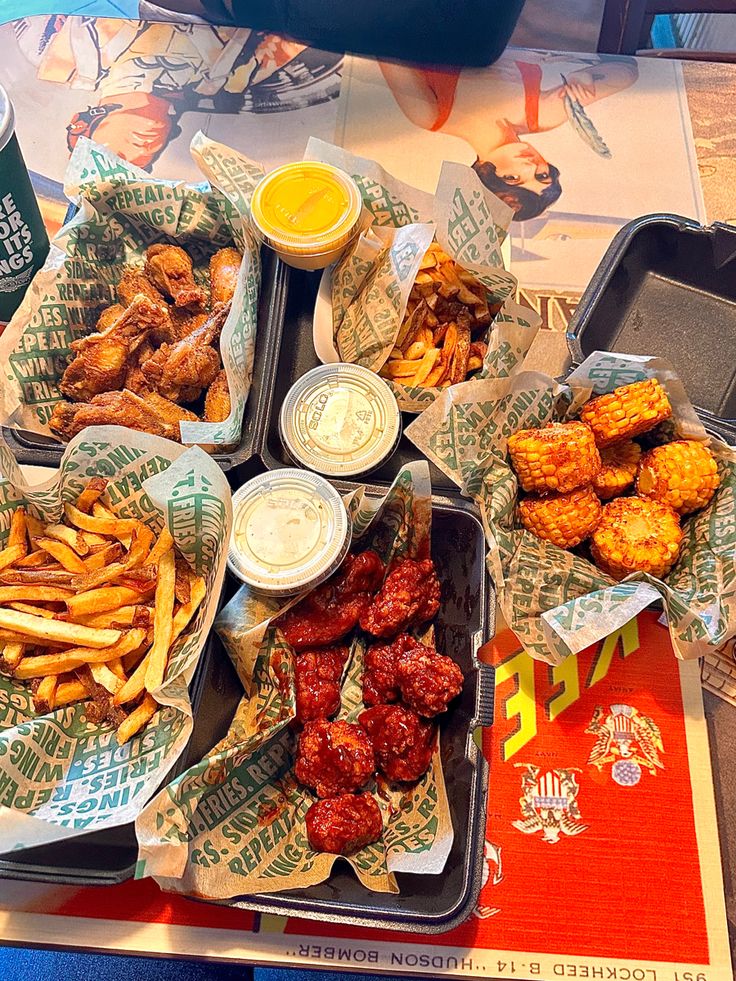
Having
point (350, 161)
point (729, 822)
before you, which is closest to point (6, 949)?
point (729, 822)

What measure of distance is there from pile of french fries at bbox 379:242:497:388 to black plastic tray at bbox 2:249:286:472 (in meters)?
0.32

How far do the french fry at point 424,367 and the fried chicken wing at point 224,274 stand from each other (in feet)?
1.76

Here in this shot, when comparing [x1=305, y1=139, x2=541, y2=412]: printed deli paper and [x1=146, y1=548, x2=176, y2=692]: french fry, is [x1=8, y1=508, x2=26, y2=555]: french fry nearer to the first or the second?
[x1=146, y1=548, x2=176, y2=692]: french fry

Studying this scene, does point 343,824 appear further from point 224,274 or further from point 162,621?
point 224,274

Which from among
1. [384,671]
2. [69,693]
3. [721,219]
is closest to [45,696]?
[69,693]

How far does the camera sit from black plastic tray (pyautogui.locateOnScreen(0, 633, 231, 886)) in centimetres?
139

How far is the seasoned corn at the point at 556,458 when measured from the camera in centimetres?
175

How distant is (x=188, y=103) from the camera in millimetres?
2680

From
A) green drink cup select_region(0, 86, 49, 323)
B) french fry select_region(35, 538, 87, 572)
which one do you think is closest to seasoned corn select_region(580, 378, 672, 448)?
french fry select_region(35, 538, 87, 572)

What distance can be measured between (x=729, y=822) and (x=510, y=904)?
0.55m

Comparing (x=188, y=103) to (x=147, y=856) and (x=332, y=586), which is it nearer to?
(x=332, y=586)

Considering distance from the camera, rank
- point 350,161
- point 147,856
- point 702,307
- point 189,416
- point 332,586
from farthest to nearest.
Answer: point 702,307 < point 350,161 < point 189,416 < point 332,586 < point 147,856

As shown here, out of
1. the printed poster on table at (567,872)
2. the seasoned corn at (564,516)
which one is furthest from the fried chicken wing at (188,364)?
the printed poster on table at (567,872)

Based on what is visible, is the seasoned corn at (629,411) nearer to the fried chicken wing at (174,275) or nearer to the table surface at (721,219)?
the table surface at (721,219)
